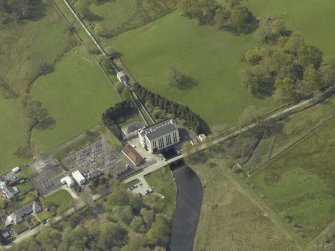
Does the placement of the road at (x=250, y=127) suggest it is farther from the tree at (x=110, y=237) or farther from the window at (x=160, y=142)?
the tree at (x=110, y=237)

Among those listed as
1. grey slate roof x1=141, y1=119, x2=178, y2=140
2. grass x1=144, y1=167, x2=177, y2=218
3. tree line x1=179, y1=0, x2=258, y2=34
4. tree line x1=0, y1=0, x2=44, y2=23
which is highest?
tree line x1=0, y1=0, x2=44, y2=23

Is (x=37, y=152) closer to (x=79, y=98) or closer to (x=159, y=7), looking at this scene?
(x=79, y=98)

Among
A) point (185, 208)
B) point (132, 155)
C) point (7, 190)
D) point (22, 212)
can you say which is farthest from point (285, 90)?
point (7, 190)

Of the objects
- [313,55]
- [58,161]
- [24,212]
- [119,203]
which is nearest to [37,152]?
[58,161]

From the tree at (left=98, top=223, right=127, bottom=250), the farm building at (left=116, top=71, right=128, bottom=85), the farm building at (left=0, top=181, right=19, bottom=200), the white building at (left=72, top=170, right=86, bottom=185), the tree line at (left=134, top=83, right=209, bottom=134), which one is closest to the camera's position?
the tree at (left=98, top=223, right=127, bottom=250)

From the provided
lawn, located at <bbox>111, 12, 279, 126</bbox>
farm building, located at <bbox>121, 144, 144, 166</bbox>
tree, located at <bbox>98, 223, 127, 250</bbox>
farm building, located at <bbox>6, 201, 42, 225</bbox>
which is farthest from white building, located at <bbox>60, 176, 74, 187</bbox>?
lawn, located at <bbox>111, 12, 279, 126</bbox>

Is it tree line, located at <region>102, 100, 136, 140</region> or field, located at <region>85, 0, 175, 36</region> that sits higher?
field, located at <region>85, 0, 175, 36</region>

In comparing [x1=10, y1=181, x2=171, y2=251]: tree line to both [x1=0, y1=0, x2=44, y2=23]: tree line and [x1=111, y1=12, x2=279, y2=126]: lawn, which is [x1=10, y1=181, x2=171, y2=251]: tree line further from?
[x1=0, y1=0, x2=44, y2=23]: tree line
